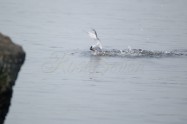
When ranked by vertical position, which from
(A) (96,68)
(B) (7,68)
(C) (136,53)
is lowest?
(C) (136,53)

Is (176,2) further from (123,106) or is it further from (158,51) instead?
(123,106)

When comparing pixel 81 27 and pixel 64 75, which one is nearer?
pixel 64 75

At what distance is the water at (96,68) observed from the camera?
37.9 feet

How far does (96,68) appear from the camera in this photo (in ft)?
55.8

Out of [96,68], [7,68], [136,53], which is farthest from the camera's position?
[136,53]

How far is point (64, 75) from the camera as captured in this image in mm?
15438

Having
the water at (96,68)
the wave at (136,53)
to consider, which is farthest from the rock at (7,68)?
the wave at (136,53)

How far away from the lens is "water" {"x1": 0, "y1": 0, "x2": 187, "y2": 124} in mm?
11562

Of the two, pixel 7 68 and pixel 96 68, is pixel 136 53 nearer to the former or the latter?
pixel 96 68

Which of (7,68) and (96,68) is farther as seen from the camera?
(96,68)

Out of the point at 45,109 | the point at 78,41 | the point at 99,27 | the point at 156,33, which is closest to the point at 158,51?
the point at 78,41

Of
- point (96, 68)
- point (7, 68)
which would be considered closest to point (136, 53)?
point (96, 68)

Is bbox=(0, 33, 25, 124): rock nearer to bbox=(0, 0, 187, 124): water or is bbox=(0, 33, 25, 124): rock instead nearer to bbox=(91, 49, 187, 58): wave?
bbox=(0, 0, 187, 124): water

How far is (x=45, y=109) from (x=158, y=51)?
8.91 m
